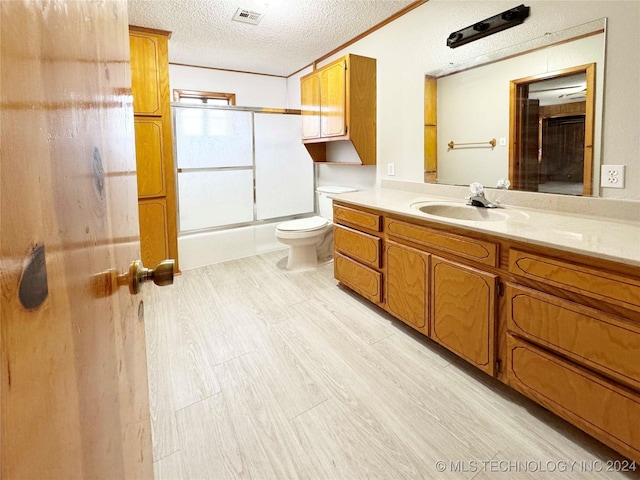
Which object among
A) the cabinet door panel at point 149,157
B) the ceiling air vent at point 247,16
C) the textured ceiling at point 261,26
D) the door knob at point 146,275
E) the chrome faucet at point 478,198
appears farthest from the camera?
the cabinet door panel at point 149,157

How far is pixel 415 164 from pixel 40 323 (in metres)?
2.89

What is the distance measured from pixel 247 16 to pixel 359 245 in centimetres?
206

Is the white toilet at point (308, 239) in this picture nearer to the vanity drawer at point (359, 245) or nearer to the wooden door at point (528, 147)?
the vanity drawer at point (359, 245)

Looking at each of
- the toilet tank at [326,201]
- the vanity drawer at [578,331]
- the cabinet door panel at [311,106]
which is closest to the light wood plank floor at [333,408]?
the vanity drawer at [578,331]

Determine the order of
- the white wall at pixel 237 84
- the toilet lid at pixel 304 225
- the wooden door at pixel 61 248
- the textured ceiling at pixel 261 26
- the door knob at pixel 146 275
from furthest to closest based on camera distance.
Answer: the white wall at pixel 237 84, the toilet lid at pixel 304 225, the textured ceiling at pixel 261 26, the door knob at pixel 146 275, the wooden door at pixel 61 248

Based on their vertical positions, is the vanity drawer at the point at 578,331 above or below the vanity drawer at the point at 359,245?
below

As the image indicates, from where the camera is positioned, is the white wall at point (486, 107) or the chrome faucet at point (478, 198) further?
the chrome faucet at point (478, 198)

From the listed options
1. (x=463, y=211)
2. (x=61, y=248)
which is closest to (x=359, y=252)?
(x=463, y=211)

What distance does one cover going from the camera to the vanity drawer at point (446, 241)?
1674 millimetres

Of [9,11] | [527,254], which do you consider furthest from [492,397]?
[9,11]

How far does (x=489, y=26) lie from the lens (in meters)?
2.18

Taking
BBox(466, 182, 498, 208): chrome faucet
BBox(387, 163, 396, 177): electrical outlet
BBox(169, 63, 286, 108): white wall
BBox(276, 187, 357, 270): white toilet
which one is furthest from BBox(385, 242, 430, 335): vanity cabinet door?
BBox(169, 63, 286, 108): white wall

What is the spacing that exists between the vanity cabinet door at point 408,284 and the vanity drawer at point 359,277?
0.11m

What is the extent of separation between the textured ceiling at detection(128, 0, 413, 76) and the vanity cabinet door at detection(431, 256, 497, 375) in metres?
2.12
